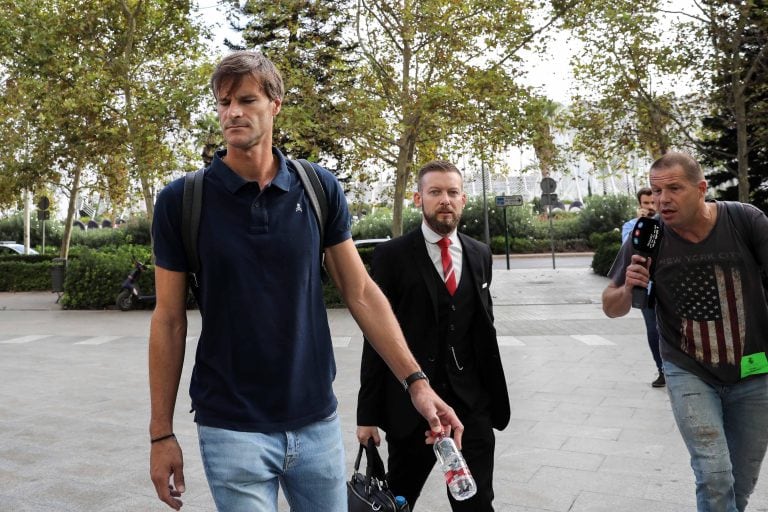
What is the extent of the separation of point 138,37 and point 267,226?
63.5 ft

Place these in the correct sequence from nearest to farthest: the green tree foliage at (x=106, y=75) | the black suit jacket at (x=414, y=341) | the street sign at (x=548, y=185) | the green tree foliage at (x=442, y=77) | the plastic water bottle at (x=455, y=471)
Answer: the plastic water bottle at (x=455, y=471) < the black suit jacket at (x=414, y=341) < the green tree foliage at (x=442, y=77) < the green tree foliage at (x=106, y=75) < the street sign at (x=548, y=185)

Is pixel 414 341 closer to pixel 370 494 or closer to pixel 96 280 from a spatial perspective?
pixel 370 494

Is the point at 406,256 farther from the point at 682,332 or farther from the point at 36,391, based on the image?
the point at 36,391

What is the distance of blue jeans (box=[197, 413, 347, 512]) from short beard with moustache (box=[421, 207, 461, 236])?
145cm

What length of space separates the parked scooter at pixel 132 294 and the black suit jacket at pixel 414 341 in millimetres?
15123

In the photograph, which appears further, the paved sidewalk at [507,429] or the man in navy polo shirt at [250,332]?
the paved sidewalk at [507,429]

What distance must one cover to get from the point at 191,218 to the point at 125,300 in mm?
16848

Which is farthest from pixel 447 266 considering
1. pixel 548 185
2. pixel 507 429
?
pixel 548 185

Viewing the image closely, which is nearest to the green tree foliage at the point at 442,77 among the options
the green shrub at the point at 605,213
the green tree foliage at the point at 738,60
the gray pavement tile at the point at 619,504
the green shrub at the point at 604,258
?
the green tree foliage at the point at 738,60

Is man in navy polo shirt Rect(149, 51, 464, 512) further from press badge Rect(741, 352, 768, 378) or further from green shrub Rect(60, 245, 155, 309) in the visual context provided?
green shrub Rect(60, 245, 155, 309)

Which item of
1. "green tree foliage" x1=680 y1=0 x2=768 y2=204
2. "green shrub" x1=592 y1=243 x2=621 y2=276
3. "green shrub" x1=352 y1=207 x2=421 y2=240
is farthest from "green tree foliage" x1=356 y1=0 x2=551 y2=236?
"green shrub" x1=352 y1=207 x2=421 y2=240

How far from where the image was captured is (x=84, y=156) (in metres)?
22.5

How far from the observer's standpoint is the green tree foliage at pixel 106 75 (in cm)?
1894

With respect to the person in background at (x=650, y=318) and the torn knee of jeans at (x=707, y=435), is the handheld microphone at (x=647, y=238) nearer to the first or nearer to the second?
the torn knee of jeans at (x=707, y=435)
